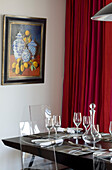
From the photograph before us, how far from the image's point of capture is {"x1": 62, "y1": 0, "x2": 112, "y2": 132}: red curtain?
4.54m

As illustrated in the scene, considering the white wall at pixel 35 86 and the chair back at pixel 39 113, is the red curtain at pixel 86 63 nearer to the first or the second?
the white wall at pixel 35 86

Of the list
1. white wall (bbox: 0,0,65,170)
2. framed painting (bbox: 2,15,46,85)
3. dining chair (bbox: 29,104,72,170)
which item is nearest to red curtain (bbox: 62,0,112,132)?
white wall (bbox: 0,0,65,170)

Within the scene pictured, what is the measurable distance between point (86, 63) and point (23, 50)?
0.83 m

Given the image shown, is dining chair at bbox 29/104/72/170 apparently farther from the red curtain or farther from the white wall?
the red curtain

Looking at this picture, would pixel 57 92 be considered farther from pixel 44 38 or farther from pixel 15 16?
pixel 15 16

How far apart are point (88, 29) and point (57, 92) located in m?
0.97

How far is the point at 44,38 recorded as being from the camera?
4848mm

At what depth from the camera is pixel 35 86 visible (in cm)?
482

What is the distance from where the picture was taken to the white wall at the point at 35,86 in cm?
450

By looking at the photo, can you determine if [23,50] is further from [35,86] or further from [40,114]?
[40,114]

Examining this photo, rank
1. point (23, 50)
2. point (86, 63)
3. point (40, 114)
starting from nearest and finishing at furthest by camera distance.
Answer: point (40, 114) → point (23, 50) → point (86, 63)

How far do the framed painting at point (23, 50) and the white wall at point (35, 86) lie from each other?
9cm

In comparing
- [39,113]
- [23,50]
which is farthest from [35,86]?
[39,113]

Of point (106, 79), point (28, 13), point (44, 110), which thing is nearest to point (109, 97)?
point (106, 79)
